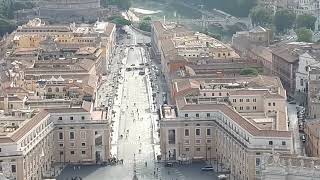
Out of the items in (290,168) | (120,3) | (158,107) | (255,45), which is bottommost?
(158,107)

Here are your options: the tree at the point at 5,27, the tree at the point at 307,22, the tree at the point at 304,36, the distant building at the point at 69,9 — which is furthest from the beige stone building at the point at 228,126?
the distant building at the point at 69,9

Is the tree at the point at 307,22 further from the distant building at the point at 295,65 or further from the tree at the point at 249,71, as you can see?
the tree at the point at 249,71

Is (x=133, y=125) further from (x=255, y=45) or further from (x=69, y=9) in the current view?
(x=69, y=9)

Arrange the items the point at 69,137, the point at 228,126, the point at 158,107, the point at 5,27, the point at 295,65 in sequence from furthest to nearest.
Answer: the point at 5,27 < the point at 295,65 < the point at 158,107 < the point at 69,137 < the point at 228,126

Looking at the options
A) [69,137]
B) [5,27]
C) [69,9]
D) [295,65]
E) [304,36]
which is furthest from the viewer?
[69,9]

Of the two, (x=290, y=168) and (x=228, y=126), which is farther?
(x=228, y=126)

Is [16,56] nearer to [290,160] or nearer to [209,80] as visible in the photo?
[209,80]

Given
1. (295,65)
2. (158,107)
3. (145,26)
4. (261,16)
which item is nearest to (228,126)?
(158,107)
